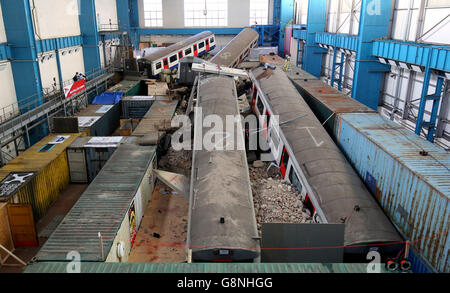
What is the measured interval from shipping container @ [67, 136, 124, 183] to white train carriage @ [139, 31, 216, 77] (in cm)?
1537

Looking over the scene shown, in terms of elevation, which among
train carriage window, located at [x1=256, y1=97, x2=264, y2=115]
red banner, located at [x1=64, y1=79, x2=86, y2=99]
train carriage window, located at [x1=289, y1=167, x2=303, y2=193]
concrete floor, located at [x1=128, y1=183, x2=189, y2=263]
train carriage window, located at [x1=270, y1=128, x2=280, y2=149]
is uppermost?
red banner, located at [x1=64, y1=79, x2=86, y2=99]

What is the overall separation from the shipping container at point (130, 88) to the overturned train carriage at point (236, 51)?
6329 mm

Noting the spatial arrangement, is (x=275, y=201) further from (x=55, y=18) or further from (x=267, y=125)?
(x=55, y=18)

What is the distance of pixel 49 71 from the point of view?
855 inches

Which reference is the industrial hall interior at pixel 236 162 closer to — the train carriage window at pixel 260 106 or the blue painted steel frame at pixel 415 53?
the blue painted steel frame at pixel 415 53

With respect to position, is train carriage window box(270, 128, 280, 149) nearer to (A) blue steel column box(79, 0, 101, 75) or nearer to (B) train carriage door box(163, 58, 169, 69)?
(B) train carriage door box(163, 58, 169, 69)

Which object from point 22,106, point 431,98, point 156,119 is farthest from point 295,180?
point 22,106

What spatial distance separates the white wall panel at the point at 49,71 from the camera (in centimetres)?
2067

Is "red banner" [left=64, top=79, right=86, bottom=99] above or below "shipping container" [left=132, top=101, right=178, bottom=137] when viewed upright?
above

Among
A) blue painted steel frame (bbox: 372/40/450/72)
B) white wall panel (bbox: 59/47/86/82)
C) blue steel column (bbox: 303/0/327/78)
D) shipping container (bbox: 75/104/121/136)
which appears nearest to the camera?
blue painted steel frame (bbox: 372/40/450/72)

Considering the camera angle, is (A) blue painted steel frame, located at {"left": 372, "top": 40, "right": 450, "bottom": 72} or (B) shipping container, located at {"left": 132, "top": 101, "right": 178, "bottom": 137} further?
(B) shipping container, located at {"left": 132, "top": 101, "right": 178, "bottom": 137}

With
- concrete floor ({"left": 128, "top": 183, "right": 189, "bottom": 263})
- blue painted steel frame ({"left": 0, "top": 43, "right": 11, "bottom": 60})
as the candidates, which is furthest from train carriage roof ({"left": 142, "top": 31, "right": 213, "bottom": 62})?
concrete floor ({"left": 128, "top": 183, "right": 189, "bottom": 263})

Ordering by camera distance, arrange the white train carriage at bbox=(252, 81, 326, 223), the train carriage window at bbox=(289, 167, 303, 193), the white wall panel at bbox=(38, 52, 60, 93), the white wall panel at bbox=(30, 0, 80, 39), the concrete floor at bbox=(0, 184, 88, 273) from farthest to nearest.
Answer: the white wall panel at bbox=(38, 52, 60, 93) → the white wall panel at bbox=(30, 0, 80, 39) → the train carriage window at bbox=(289, 167, 303, 193) → the white train carriage at bbox=(252, 81, 326, 223) → the concrete floor at bbox=(0, 184, 88, 273)

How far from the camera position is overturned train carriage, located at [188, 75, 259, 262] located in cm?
808
